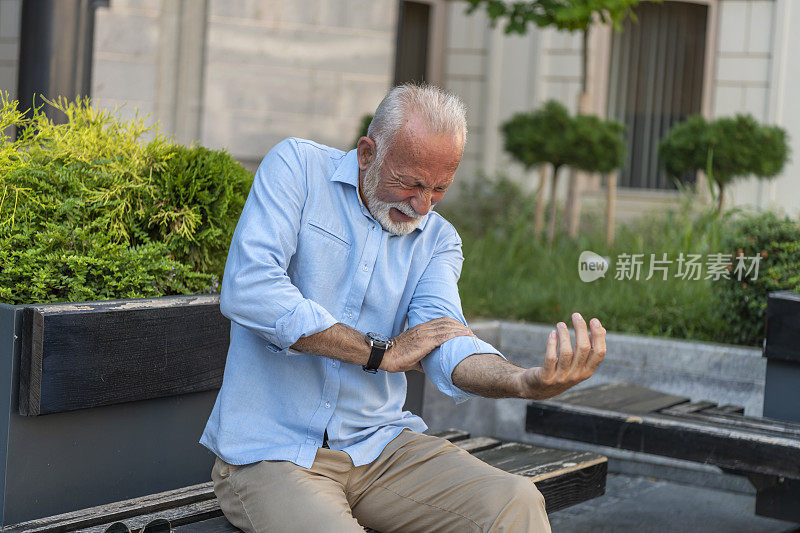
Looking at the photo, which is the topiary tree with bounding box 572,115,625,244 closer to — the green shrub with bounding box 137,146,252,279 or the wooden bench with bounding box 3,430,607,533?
the wooden bench with bounding box 3,430,607,533

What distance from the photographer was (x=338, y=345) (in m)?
2.59

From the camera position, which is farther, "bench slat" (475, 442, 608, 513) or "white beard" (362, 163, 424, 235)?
"bench slat" (475, 442, 608, 513)

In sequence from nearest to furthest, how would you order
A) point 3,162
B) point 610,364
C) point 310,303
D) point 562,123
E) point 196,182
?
point 310,303 → point 3,162 → point 196,182 → point 610,364 → point 562,123

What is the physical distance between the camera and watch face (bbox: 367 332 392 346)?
264 centimetres

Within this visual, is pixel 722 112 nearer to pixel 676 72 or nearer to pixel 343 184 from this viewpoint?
pixel 676 72

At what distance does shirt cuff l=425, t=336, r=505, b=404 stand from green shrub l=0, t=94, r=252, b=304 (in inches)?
45.0

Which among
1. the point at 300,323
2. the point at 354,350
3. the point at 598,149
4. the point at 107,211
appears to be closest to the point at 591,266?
the point at 598,149

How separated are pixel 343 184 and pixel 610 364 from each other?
128 inches

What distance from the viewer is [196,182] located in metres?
3.65

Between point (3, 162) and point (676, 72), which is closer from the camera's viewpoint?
point (3, 162)

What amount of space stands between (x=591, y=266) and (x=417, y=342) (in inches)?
185

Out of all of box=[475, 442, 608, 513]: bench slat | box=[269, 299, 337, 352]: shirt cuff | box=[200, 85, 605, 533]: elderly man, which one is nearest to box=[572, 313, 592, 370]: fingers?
box=[200, 85, 605, 533]: elderly man

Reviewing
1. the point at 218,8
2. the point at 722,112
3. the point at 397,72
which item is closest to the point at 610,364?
the point at 218,8

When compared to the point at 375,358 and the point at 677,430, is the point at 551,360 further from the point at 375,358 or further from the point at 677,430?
Result: the point at 677,430
